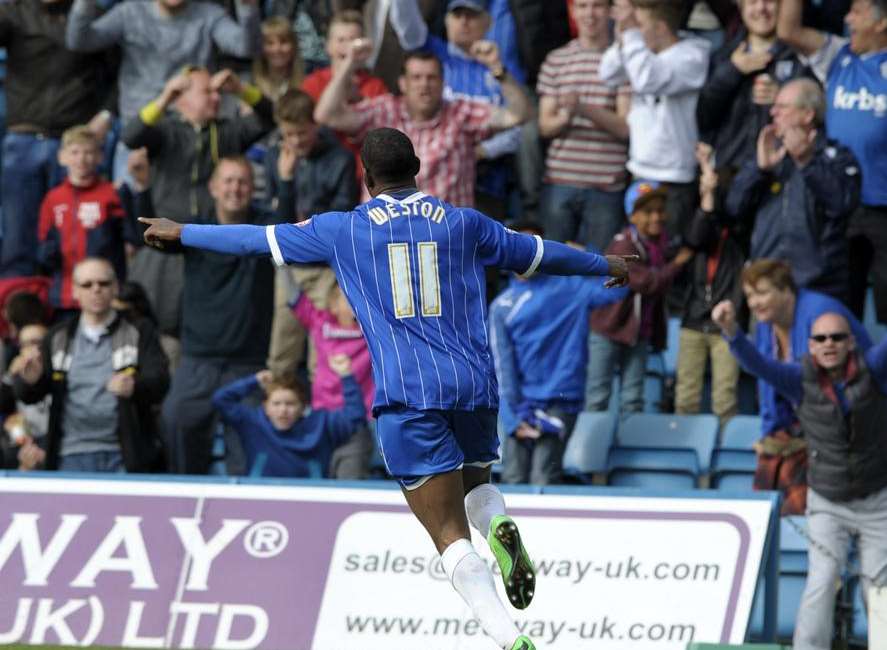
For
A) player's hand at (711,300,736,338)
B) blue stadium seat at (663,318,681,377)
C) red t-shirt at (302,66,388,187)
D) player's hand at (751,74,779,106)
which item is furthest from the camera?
red t-shirt at (302,66,388,187)

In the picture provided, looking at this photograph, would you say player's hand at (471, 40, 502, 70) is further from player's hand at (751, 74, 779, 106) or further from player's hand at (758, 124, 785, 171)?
player's hand at (758, 124, 785, 171)

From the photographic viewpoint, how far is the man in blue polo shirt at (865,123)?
10.7 m

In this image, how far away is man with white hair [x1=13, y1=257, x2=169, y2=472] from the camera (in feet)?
33.4

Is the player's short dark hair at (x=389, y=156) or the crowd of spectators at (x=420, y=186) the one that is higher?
the player's short dark hair at (x=389, y=156)

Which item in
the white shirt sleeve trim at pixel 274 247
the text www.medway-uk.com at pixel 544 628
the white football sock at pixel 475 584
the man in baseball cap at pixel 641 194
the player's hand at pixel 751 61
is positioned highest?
the player's hand at pixel 751 61

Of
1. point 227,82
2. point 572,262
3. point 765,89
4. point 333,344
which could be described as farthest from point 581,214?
point 572,262

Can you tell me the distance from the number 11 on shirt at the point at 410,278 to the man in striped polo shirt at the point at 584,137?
494cm

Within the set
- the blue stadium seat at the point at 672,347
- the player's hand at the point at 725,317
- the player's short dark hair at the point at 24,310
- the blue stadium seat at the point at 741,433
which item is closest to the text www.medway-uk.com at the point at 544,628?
the player's hand at the point at 725,317

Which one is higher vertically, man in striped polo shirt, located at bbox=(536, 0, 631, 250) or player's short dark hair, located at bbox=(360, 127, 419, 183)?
player's short dark hair, located at bbox=(360, 127, 419, 183)

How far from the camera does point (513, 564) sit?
6.24 meters

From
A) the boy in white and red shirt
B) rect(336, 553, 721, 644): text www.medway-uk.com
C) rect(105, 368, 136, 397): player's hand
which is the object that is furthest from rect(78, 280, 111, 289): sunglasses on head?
rect(336, 553, 721, 644): text www.medway-uk.com

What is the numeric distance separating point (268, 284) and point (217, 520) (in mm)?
2320

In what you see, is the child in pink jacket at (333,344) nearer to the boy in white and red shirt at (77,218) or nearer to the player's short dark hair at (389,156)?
the boy in white and red shirt at (77,218)

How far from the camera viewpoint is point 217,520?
8.89 metres
